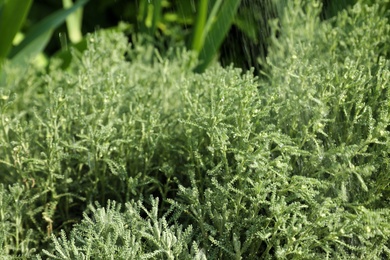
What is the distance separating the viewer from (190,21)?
3740 millimetres

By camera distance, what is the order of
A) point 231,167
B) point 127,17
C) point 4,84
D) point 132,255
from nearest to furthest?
point 132,255
point 231,167
point 4,84
point 127,17

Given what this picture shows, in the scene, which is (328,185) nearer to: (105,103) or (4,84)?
(105,103)

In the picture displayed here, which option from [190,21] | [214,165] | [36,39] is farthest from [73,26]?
[214,165]

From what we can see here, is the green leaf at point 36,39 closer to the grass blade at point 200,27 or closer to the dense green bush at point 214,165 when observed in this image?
the grass blade at point 200,27

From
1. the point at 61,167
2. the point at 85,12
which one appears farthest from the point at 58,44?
the point at 61,167

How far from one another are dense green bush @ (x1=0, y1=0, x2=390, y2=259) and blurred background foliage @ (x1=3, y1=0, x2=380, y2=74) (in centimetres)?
59

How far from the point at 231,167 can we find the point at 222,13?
3.96 ft

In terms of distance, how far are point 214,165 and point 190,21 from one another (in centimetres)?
219

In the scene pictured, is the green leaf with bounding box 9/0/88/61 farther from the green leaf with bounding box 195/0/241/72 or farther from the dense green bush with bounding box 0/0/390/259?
the dense green bush with bounding box 0/0/390/259

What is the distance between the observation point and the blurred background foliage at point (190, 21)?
2820mm

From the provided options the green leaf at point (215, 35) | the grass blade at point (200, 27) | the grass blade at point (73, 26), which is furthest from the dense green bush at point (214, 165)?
the grass blade at point (73, 26)

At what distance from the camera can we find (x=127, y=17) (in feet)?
12.7

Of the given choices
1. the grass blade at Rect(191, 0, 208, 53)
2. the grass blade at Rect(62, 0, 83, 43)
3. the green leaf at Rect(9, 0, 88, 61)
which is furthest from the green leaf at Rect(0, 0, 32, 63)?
the grass blade at Rect(191, 0, 208, 53)

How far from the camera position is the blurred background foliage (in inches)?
111
